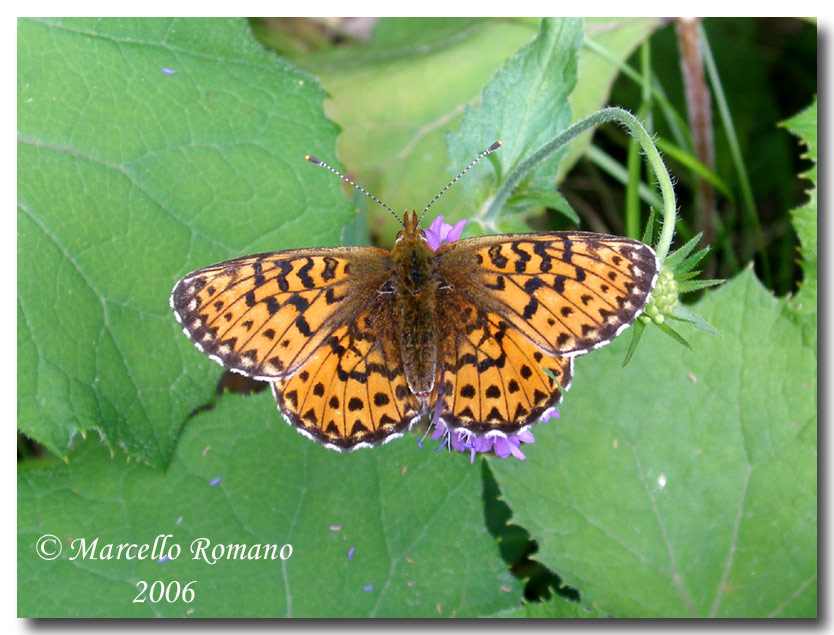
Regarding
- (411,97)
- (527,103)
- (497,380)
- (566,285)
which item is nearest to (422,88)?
(411,97)

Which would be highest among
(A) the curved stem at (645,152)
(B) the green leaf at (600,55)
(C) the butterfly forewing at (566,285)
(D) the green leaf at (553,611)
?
(B) the green leaf at (600,55)

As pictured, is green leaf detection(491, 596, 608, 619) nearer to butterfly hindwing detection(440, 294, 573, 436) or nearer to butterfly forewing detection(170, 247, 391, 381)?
butterfly hindwing detection(440, 294, 573, 436)

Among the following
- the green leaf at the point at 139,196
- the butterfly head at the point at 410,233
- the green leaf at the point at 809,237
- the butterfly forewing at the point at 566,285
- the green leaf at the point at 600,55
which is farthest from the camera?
the green leaf at the point at 600,55

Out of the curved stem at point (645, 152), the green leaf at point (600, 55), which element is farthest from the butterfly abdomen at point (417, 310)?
the green leaf at point (600, 55)

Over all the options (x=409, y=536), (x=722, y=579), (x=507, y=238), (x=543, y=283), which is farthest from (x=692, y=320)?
(x=409, y=536)

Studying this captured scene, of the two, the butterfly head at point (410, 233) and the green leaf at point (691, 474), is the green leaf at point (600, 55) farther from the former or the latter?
the butterfly head at point (410, 233)

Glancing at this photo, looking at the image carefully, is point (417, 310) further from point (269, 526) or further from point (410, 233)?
point (269, 526)
